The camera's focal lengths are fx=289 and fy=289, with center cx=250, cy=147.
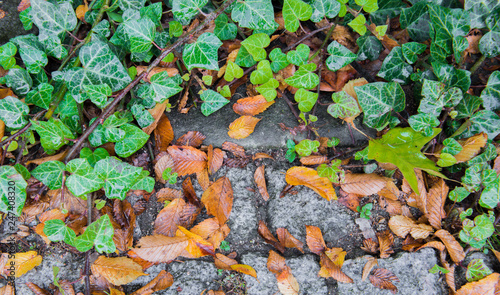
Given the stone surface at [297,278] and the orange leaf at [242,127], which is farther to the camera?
the orange leaf at [242,127]

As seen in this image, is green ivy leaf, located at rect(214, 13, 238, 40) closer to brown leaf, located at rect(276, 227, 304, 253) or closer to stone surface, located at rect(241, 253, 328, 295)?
brown leaf, located at rect(276, 227, 304, 253)

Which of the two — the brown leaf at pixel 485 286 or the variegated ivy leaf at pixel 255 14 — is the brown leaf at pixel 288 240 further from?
the variegated ivy leaf at pixel 255 14

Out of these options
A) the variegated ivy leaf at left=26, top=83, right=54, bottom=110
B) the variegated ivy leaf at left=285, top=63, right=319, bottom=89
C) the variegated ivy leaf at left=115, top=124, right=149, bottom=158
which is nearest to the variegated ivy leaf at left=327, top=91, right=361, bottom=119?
the variegated ivy leaf at left=285, top=63, right=319, bottom=89

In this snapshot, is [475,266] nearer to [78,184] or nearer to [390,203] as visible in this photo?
[390,203]

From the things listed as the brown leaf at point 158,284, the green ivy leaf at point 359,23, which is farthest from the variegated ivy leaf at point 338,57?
the brown leaf at point 158,284

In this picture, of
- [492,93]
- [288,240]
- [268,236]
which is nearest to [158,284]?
[268,236]

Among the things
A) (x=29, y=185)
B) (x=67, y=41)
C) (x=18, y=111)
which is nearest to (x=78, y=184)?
(x=29, y=185)
